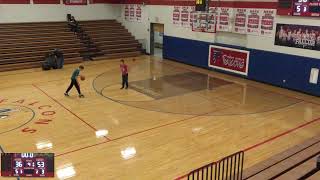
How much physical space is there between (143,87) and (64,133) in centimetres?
537

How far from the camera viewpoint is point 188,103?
40.3ft

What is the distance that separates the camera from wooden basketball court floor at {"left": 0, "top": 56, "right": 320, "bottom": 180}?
26.1ft

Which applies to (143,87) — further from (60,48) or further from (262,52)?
(60,48)

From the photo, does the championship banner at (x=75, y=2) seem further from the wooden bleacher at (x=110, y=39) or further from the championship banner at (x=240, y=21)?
the championship banner at (x=240, y=21)

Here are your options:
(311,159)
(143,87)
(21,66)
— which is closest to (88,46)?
(21,66)

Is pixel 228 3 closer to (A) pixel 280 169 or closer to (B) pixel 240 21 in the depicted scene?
(B) pixel 240 21

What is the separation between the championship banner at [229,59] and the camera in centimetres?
1605

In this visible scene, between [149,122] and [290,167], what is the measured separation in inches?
186

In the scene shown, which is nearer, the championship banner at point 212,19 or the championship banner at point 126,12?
the championship banner at point 212,19

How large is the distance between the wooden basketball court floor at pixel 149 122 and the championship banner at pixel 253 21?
2359mm

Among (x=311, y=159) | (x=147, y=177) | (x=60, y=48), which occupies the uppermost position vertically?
(x=60, y=48)

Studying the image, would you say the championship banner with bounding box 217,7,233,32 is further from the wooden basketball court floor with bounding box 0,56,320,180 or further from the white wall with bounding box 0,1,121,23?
the white wall with bounding box 0,1,121,23
